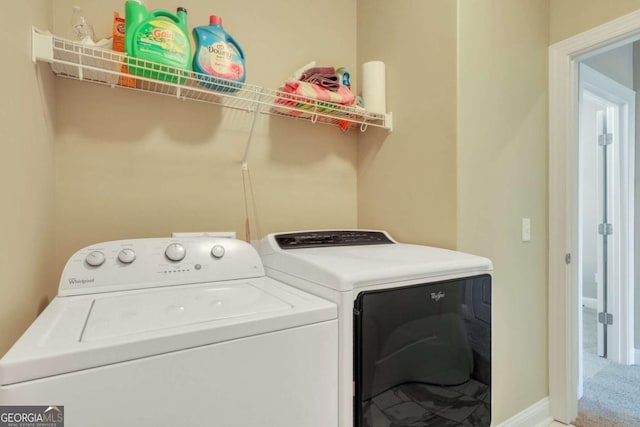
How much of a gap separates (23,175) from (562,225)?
93.3 inches

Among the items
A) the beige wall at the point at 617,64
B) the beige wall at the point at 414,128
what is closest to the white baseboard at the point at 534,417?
the beige wall at the point at 414,128

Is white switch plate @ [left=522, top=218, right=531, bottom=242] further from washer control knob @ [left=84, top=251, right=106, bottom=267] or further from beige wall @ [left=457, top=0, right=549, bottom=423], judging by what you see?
washer control knob @ [left=84, top=251, right=106, bottom=267]

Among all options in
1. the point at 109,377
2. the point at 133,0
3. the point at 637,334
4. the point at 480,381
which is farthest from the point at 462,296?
the point at 637,334

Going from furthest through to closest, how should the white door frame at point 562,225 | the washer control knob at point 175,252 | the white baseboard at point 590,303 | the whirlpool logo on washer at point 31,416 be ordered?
1. the white baseboard at point 590,303
2. the white door frame at point 562,225
3. the washer control knob at point 175,252
4. the whirlpool logo on washer at point 31,416

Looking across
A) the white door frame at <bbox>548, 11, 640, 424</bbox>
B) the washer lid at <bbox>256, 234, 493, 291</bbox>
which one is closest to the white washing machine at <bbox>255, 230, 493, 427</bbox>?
the washer lid at <bbox>256, 234, 493, 291</bbox>

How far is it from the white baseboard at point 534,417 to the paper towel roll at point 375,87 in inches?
66.8

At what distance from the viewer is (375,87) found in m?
1.76

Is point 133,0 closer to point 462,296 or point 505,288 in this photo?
point 462,296

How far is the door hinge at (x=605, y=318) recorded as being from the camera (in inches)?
109

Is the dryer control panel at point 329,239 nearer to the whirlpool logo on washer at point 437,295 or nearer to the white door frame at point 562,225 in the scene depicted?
the whirlpool logo on washer at point 437,295

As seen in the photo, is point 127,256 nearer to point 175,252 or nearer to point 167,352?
point 175,252

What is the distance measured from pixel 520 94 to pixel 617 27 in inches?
20.5

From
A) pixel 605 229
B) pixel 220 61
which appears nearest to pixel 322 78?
pixel 220 61

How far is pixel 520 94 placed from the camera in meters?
1.79
